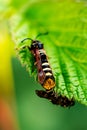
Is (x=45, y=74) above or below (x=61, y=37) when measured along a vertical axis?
below

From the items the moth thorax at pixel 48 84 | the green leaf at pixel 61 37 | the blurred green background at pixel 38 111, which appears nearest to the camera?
the moth thorax at pixel 48 84

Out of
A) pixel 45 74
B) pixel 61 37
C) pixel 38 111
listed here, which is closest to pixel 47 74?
pixel 45 74

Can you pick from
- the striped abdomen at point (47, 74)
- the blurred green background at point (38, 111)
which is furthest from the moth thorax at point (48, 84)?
the blurred green background at point (38, 111)

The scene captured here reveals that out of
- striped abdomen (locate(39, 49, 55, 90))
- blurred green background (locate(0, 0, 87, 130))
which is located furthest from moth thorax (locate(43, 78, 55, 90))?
blurred green background (locate(0, 0, 87, 130))

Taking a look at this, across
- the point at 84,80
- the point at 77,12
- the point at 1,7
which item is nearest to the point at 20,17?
the point at 1,7

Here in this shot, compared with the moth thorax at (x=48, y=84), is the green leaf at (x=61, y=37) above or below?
above

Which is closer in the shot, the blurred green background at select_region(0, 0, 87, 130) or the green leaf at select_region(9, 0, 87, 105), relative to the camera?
the green leaf at select_region(9, 0, 87, 105)

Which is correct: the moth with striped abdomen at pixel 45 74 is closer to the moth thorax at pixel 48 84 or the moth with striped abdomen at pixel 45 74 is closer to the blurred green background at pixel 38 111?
the moth thorax at pixel 48 84

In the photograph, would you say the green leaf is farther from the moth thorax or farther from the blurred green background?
the blurred green background

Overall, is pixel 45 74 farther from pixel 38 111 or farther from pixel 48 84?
pixel 38 111
